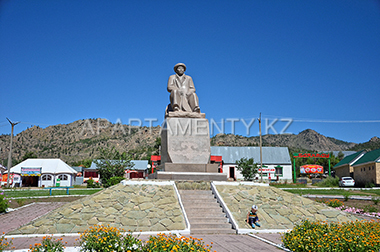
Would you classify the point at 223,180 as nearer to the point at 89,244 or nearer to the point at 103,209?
the point at 103,209

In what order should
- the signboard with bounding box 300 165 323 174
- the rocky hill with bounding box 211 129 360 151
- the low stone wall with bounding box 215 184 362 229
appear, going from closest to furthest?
1. the low stone wall with bounding box 215 184 362 229
2. the signboard with bounding box 300 165 323 174
3. the rocky hill with bounding box 211 129 360 151

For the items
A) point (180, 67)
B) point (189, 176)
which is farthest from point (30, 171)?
point (189, 176)

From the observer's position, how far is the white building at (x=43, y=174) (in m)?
41.2

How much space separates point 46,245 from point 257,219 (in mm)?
6121

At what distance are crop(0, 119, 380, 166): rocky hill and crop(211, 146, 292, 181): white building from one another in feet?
114

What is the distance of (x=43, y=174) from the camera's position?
4212 centimetres

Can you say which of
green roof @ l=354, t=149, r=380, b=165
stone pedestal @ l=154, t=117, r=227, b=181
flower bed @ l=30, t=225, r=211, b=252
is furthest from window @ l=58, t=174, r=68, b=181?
flower bed @ l=30, t=225, r=211, b=252

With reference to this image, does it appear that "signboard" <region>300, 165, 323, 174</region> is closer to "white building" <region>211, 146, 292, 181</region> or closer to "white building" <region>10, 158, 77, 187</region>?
"white building" <region>211, 146, 292, 181</region>

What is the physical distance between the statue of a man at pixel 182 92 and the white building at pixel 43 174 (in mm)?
33033

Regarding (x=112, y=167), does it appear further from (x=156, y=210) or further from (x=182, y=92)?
(x=156, y=210)

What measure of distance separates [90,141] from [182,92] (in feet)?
311

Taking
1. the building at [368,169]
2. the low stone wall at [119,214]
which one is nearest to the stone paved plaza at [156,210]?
the low stone wall at [119,214]

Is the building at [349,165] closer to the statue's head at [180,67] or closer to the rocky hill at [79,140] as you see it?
the statue's head at [180,67]

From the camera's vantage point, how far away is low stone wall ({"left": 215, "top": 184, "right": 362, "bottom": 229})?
9648 millimetres
